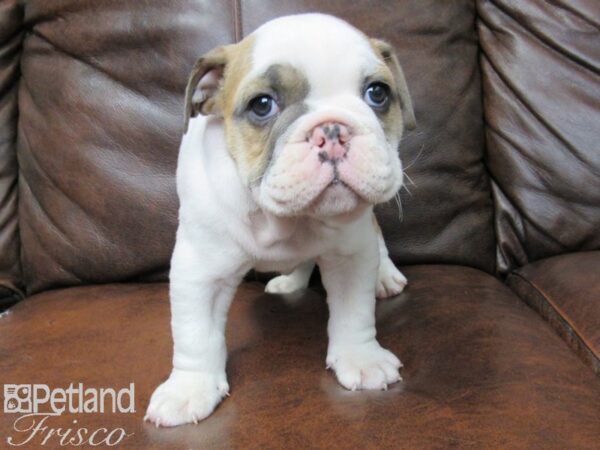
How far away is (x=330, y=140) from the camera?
3.10ft

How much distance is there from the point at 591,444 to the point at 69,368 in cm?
87

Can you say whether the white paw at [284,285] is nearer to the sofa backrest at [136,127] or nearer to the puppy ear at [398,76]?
the sofa backrest at [136,127]

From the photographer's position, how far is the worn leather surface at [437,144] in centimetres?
166

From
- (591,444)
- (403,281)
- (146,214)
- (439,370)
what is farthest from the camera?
(146,214)

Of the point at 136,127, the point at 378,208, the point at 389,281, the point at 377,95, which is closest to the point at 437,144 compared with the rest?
the point at 378,208

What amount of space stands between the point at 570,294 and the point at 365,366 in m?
0.49

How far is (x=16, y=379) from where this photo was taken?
1.18 metres

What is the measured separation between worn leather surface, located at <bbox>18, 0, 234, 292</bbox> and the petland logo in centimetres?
52

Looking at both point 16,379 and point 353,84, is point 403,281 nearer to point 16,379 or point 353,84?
point 353,84

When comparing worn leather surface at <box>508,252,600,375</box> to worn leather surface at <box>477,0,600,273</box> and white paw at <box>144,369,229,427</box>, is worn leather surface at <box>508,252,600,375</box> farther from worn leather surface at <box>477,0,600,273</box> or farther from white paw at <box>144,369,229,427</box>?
white paw at <box>144,369,229,427</box>

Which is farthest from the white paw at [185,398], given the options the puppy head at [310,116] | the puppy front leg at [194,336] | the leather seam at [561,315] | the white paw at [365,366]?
the leather seam at [561,315]

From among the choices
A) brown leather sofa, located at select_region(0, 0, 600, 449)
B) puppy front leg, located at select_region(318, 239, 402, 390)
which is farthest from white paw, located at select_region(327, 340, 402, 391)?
brown leather sofa, located at select_region(0, 0, 600, 449)

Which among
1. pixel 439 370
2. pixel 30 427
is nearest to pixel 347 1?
pixel 439 370

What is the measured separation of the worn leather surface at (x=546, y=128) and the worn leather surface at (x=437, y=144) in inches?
2.6
